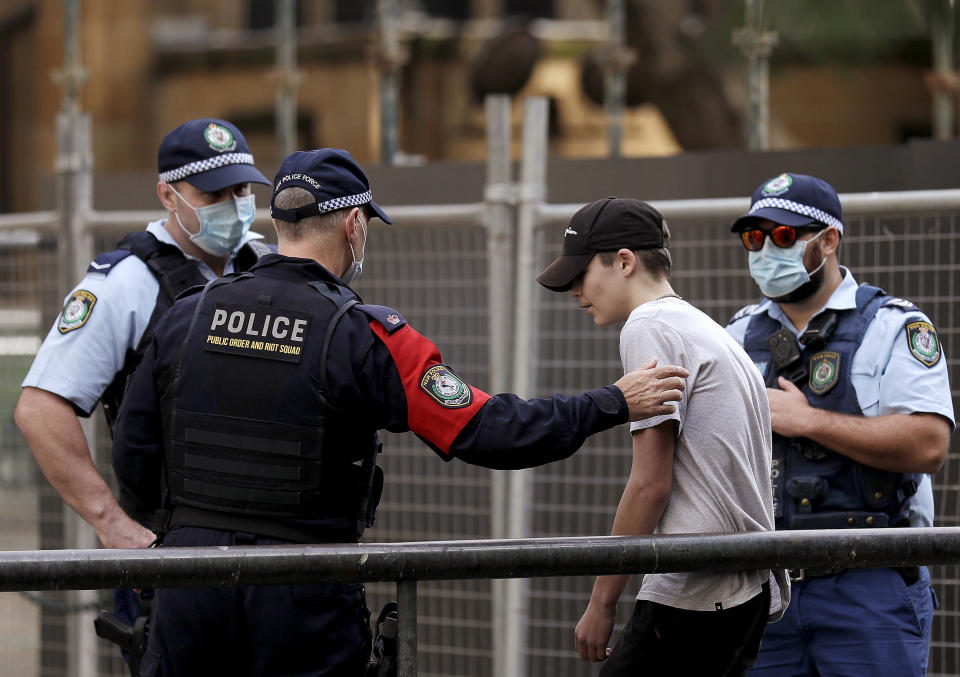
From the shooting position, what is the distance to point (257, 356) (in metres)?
2.67

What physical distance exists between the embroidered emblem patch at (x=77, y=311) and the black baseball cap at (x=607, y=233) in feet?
4.91

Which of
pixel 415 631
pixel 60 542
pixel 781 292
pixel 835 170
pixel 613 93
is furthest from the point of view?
pixel 613 93

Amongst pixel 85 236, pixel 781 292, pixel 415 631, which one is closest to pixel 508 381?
pixel 781 292

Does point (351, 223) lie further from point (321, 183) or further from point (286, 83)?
point (286, 83)

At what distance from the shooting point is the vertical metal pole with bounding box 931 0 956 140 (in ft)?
18.2

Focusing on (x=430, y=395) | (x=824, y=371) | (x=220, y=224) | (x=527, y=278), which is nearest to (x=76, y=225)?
(x=220, y=224)

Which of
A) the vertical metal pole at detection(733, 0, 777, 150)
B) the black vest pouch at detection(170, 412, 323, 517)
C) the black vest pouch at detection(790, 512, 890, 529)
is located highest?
the vertical metal pole at detection(733, 0, 777, 150)

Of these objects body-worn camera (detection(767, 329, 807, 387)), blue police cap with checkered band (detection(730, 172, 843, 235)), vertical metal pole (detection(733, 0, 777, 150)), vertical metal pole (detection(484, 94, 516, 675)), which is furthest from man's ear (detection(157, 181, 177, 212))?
vertical metal pole (detection(733, 0, 777, 150))

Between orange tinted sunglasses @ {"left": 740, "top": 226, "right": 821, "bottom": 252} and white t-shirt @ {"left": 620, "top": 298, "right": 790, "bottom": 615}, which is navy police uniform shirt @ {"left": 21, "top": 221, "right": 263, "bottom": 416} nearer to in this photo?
white t-shirt @ {"left": 620, "top": 298, "right": 790, "bottom": 615}

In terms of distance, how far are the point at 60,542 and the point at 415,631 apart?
360 cm

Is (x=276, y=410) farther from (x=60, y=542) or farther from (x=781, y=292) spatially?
(x=60, y=542)

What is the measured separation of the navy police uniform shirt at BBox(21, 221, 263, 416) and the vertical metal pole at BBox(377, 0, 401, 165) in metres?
2.29

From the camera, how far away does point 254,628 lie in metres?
2.66

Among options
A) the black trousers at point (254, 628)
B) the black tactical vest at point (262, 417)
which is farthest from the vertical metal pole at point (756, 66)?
the black trousers at point (254, 628)
